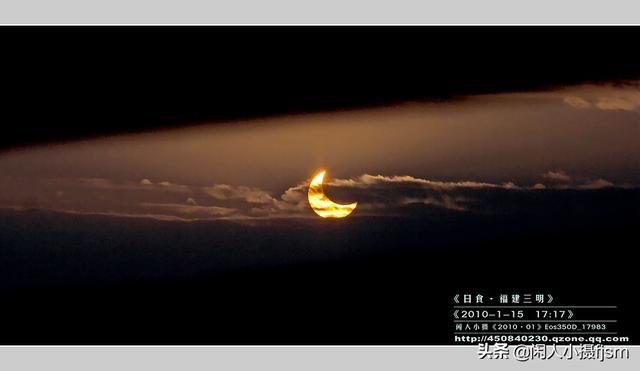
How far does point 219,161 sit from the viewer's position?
3773mm

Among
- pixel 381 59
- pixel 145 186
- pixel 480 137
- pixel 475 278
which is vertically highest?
pixel 381 59

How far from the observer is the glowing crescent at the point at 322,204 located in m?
3.71

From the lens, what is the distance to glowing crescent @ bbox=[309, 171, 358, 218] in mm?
3715

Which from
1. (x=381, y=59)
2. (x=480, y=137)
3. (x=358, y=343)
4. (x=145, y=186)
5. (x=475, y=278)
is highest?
(x=381, y=59)

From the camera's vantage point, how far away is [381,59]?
12.3 ft

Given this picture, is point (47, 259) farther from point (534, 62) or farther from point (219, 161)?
point (534, 62)

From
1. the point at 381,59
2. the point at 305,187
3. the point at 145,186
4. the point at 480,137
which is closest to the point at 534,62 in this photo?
the point at 480,137

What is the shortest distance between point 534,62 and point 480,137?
434 mm

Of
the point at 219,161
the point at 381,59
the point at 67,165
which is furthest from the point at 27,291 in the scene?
the point at 381,59

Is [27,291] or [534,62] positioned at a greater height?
[534,62]

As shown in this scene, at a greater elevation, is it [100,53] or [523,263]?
[100,53]

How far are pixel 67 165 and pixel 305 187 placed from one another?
1158mm

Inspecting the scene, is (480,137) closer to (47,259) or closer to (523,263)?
(523,263)

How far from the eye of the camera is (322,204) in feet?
12.2
